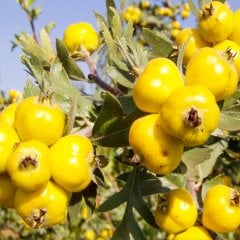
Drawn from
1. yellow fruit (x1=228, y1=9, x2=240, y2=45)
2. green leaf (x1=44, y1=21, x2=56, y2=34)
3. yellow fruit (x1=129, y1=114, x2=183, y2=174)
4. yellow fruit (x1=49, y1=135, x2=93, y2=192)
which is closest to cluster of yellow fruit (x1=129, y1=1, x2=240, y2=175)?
yellow fruit (x1=129, y1=114, x2=183, y2=174)

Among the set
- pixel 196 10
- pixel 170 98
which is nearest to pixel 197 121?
pixel 170 98

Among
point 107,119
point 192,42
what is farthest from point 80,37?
point 107,119

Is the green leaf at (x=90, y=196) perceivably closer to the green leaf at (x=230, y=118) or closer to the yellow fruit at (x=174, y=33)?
the green leaf at (x=230, y=118)

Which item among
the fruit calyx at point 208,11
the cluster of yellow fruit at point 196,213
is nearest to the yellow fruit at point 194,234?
the cluster of yellow fruit at point 196,213

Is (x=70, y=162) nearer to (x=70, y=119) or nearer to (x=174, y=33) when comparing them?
(x=70, y=119)

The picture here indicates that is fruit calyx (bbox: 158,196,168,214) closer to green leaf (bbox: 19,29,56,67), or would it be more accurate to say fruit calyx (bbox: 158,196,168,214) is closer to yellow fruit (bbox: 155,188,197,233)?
yellow fruit (bbox: 155,188,197,233)

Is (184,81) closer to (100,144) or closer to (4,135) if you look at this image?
(100,144)
